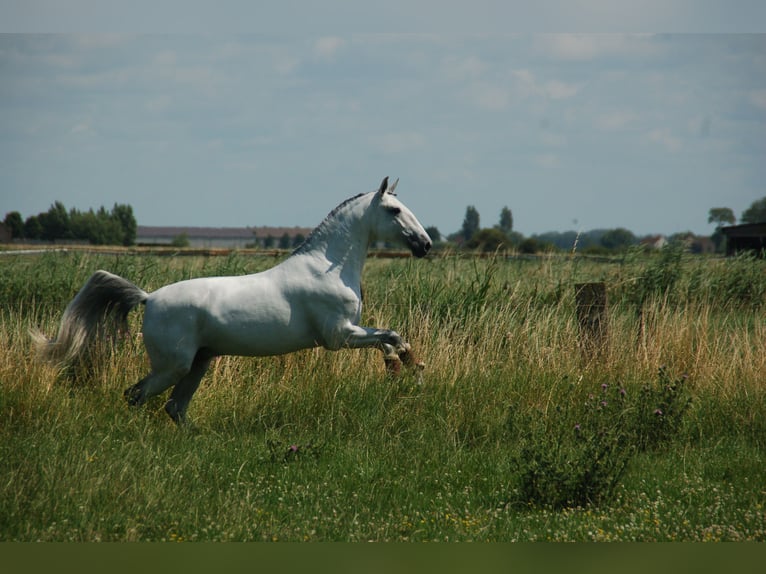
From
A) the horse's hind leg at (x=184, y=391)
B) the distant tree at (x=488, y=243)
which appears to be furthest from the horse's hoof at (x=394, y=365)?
the distant tree at (x=488, y=243)

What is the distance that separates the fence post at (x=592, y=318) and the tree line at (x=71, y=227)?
52.8m

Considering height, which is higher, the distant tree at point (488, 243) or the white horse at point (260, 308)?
the distant tree at point (488, 243)

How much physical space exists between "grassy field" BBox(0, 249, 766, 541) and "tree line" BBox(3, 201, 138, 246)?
52.2 metres

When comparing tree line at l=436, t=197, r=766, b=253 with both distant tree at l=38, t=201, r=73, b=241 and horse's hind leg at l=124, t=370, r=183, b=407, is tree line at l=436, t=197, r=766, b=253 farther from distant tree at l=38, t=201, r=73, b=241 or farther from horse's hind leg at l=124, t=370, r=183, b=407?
distant tree at l=38, t=201, r=73, b=241

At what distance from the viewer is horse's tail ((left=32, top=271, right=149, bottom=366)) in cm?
652

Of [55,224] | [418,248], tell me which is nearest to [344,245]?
[418,248]

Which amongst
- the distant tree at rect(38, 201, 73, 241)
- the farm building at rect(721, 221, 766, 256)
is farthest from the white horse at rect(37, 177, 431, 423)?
the distant tree at rect(38, 201, 73, 241)

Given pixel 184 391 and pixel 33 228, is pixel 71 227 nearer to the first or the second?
pixel 33 228

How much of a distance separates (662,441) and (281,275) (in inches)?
147

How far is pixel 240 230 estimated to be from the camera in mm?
120500

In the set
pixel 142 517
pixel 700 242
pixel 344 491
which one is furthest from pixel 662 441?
pixel 700 242

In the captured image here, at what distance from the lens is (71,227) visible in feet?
240

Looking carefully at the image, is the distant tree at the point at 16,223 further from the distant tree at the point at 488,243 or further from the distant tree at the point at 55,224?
the distant tree at the point at 488,243

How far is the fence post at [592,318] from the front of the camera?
8.70 meters
